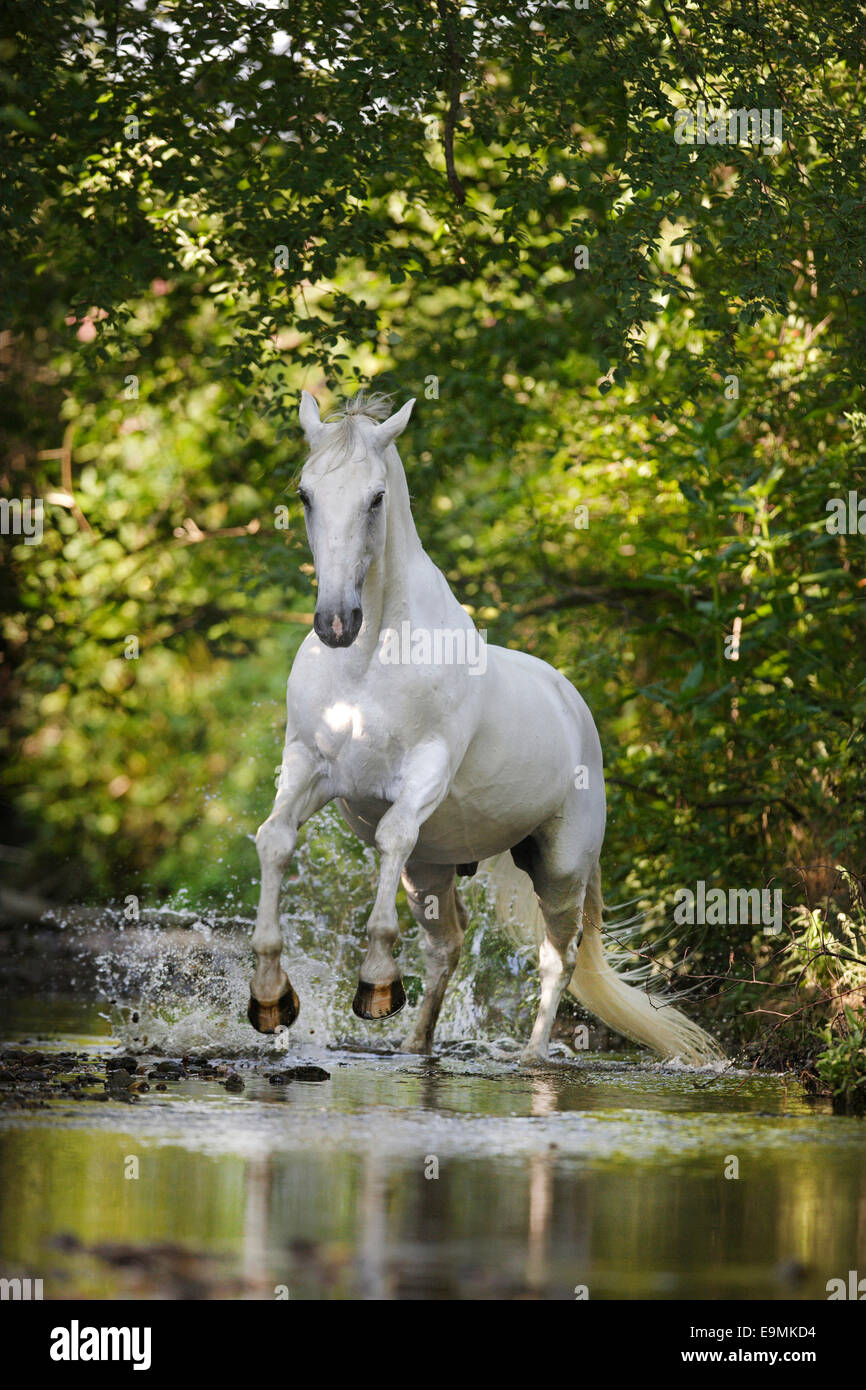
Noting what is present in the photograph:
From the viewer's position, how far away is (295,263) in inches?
362

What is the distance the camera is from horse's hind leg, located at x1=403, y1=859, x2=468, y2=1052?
7.43m

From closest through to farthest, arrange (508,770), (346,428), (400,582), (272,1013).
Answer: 1. (272,1013)
2. (346,428)
3. (400,582)
4. (508,770)

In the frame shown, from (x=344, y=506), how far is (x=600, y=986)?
3173 mm

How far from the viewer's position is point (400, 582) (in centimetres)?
621

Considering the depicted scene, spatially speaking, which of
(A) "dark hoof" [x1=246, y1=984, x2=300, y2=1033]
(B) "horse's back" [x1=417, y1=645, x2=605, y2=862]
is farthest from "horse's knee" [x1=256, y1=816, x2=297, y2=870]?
(B) "horse's back" [x1=417, y1=645, x2=605, y2=862]

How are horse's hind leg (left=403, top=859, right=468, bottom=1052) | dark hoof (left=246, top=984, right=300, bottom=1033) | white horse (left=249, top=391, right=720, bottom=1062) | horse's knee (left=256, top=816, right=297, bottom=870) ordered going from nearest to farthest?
1. dark hoof (left=246, top=984, right=300, bottom=1033)
2. white horse (left=249, top=391, right=720, bottom=1062)
3. horse's knee (left=256, top=816, right=297, bottom=870)
4. horse's hind leg (left=403, top=859, right=468, bottom=1052)

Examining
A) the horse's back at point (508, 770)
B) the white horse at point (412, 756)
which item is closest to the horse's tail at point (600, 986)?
the white horse at point (412, 756)

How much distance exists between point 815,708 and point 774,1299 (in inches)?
225

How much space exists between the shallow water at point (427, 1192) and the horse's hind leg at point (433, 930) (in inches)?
50.3

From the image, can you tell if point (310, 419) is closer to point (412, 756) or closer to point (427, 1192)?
point (412, 756)

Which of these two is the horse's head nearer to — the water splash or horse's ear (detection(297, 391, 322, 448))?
horse's ear (detection(297, 391, 322, 448))

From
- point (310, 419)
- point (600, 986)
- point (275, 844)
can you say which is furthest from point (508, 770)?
point (310, 419)

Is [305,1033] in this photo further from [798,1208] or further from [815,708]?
[798,1208]

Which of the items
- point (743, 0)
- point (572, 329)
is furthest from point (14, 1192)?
point (572, 329)
